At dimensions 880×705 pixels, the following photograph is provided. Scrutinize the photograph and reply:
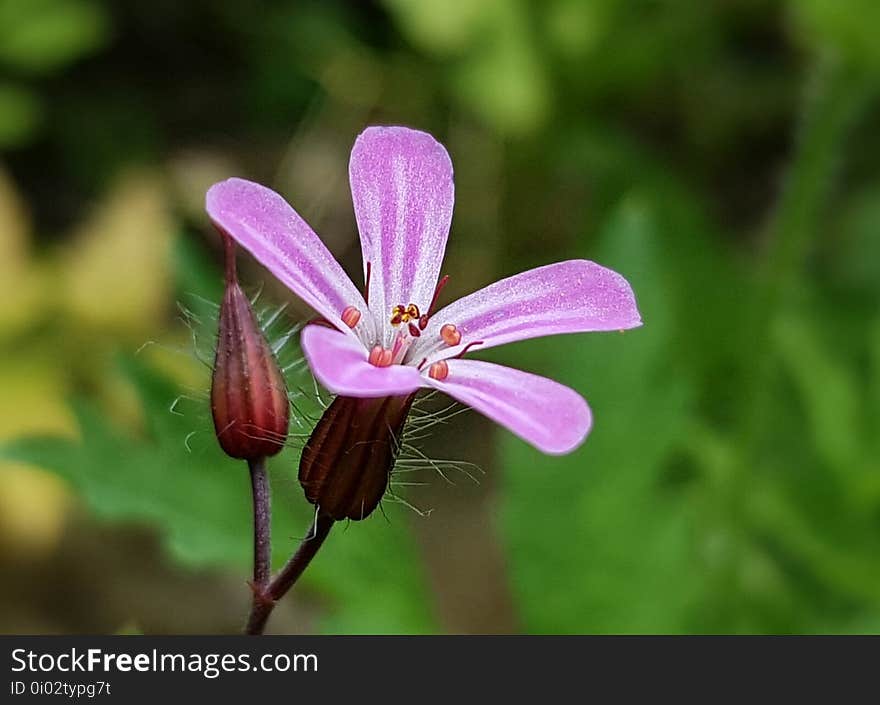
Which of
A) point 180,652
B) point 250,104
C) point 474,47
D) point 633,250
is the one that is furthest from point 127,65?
point 180,652

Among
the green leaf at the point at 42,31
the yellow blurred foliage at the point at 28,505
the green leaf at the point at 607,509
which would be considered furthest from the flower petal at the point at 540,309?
the green leaf at the point at 42,31

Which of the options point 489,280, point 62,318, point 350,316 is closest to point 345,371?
point 350,316

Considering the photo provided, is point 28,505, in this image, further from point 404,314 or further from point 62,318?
point 404,314

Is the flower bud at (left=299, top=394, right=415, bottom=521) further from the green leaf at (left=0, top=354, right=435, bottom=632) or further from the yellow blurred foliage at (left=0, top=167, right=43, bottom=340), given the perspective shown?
the yellow blurred foliage at (left=0, top=167, right=43, bottom=340)

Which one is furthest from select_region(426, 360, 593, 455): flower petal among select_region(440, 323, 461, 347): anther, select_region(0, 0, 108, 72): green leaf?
select_region(0, 0, 108, 72): green leaf

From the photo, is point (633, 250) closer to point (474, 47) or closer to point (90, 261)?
point (474, 47)

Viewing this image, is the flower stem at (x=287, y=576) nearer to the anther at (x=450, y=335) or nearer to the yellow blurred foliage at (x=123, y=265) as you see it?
the anther at (x=450, y=335)
